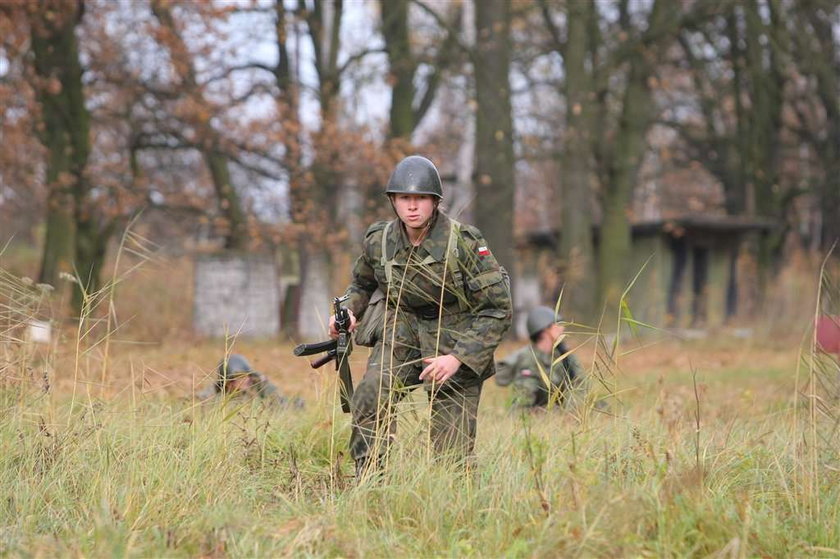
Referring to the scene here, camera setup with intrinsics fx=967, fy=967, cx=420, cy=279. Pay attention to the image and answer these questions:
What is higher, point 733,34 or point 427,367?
point 733,34

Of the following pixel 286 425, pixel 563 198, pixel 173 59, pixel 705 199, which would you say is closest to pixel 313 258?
pixel 173 59

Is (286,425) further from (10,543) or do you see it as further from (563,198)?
(563,198)

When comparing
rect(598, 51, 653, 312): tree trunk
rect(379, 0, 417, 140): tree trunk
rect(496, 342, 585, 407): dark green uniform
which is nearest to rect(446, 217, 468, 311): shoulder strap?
rect(496, 342, 585, 407): dark green uniform

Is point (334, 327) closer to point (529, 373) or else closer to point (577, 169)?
point (529, 373)

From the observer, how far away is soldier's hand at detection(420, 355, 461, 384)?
4.63 meters

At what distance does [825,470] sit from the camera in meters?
4.54

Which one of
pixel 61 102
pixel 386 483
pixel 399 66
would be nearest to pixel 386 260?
pixel 386 483

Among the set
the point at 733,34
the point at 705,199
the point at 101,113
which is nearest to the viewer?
the point at 101,113

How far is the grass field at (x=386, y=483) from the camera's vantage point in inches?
146

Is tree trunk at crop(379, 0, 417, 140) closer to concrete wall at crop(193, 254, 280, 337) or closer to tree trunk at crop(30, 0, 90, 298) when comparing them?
concrete wall at crop(193, 254, 280, 337)

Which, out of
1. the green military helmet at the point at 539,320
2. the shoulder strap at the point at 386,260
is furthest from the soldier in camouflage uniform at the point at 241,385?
the green military helmet at the point at 539,320

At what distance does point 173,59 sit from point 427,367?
520 inches

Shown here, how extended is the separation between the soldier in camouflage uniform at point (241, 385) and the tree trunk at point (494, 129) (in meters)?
8.91

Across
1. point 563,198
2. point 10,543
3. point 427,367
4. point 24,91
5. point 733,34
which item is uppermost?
point 733,34
